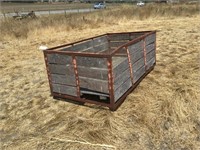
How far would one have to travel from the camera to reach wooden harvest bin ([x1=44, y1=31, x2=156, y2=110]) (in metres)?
4.83

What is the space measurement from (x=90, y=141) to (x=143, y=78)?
2.96 meters

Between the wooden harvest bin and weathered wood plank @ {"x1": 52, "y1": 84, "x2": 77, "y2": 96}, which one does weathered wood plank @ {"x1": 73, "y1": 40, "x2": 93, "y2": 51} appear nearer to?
the wooden harvest bin

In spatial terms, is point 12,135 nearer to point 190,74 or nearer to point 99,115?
point 99,115

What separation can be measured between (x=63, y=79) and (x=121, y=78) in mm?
1298

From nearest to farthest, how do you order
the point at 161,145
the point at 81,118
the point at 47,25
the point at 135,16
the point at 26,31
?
the point at 161,145
the point at 81,118
the point at 26,31
the point at 47,25
the point at 135,16

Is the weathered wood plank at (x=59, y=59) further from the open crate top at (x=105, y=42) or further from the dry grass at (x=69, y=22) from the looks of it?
the dry grass at (x=69, y=22)

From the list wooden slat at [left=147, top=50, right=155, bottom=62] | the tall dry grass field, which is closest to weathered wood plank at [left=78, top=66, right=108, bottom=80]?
the tall dry grass field

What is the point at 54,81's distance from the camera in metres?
5.69

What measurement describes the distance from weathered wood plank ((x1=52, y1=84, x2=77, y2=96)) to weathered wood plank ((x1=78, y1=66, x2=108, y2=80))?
1.53 feet

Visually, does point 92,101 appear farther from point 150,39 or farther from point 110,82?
point 150,39

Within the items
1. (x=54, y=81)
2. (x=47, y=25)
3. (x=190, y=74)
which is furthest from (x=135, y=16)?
(x=54, y=81)

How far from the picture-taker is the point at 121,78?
508 centimetres

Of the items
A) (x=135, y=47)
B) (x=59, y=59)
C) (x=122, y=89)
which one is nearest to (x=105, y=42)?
(x=135, y=47)

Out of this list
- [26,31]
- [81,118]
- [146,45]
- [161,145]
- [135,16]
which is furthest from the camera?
[135,16]
